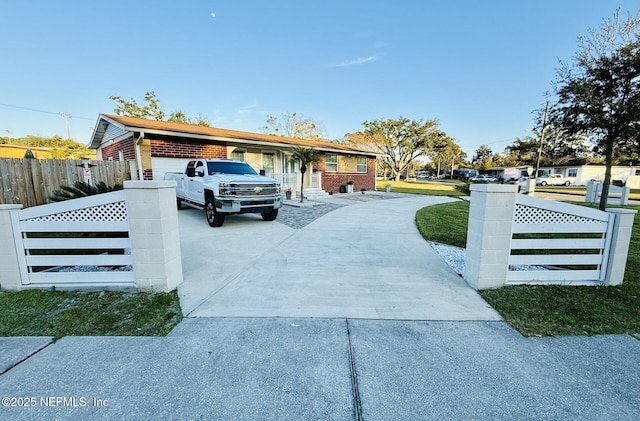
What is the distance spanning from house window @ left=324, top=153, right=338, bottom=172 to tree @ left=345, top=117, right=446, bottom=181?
23.1 m

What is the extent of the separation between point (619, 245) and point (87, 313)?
21.6 feet

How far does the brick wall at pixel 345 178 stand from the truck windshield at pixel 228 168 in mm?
8247

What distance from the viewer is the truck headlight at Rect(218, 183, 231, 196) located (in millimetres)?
7039

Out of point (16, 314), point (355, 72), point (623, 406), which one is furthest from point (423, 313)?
point (355, 72)

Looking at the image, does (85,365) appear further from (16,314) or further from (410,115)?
(410,115)

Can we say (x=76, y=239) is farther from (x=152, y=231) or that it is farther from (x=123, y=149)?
(x=123, y=149)

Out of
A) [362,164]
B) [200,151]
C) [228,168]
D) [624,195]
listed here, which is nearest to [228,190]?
[228,168]

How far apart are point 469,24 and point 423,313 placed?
1379 cm

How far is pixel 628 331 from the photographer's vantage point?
2.62m

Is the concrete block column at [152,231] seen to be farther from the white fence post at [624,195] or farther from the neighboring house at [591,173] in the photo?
the neighboring house at [591,173]

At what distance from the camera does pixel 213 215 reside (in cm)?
750

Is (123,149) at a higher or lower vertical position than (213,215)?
higher

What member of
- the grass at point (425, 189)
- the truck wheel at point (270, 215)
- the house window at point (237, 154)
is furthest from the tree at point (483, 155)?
the truck wheel at point (270, 215)

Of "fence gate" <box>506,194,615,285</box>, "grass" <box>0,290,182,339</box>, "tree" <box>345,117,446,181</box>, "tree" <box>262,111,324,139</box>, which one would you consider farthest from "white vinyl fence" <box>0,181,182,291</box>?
"tree" <box>345,117,446,181</box>
